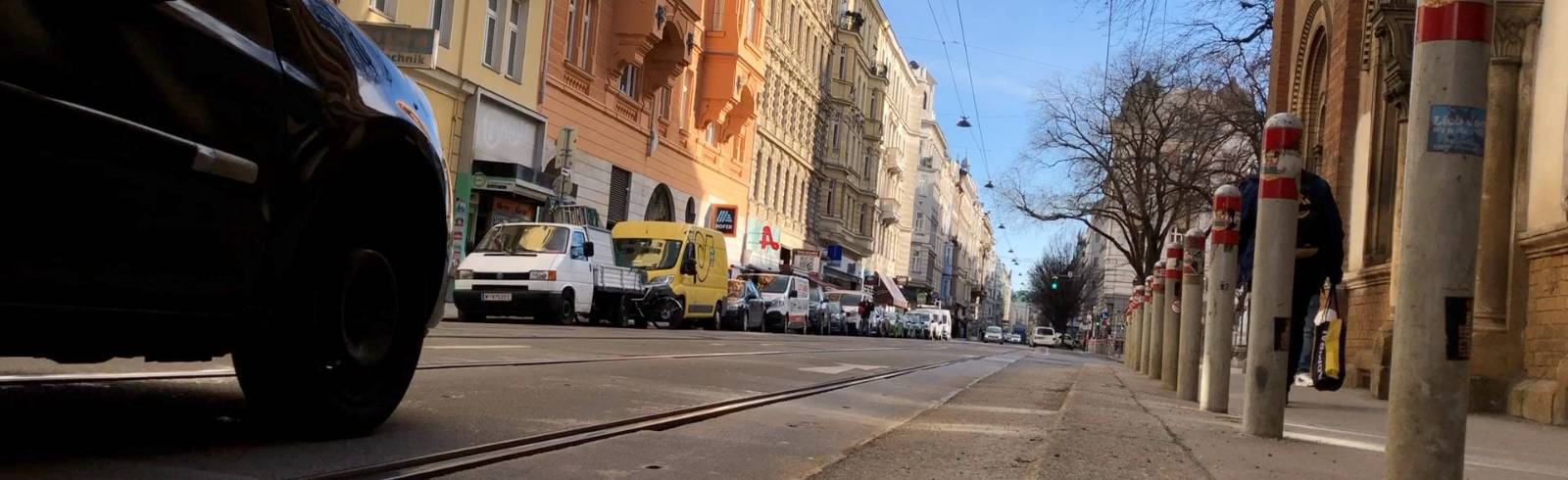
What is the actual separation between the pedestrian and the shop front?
20.4 m

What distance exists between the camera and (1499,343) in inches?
411

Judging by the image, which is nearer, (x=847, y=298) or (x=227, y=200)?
(x=227, y=200)

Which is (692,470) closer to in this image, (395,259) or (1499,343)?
(395,259)

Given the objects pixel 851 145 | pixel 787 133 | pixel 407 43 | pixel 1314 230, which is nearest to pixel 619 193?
pixel 407 43

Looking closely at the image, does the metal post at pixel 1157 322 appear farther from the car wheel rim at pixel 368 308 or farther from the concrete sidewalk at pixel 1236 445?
the car wheel rim at pixel 368 308

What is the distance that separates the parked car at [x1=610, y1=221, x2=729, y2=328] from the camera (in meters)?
28.2

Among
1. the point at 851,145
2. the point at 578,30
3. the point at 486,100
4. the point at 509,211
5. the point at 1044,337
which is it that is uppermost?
the point at 851,145

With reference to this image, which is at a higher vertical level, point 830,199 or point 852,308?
point 830,199

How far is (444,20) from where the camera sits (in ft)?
86.8

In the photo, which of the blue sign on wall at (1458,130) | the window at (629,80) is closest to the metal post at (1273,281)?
the blue sign on wall at (1458,130)

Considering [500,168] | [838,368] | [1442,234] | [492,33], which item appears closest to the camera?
[1442,234]

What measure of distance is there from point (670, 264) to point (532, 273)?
6959 millimetres

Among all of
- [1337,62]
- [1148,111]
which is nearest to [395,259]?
[1337,62]

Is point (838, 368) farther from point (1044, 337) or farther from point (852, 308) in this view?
point (1044, 337)
